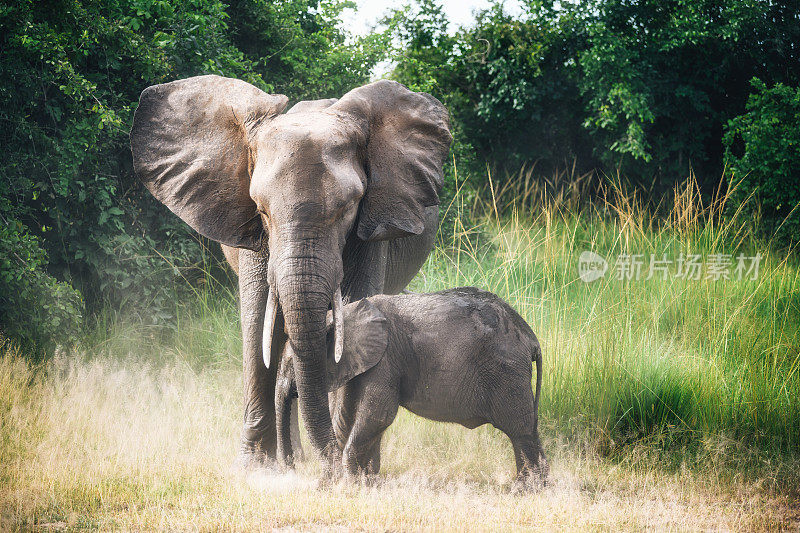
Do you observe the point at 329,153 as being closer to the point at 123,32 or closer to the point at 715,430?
the point at 715,430

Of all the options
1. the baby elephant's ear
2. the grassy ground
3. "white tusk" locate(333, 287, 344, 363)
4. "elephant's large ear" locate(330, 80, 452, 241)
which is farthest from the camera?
"elephant's large ear" locate(330, 80, 452, 241)

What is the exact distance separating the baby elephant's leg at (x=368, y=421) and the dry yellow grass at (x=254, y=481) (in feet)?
0.51

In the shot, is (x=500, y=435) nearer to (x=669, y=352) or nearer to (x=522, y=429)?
(x=522, y=429)

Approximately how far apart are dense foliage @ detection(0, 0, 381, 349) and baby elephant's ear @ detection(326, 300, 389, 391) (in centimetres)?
358

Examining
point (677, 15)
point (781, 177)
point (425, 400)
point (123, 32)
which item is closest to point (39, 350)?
point (123, 32)

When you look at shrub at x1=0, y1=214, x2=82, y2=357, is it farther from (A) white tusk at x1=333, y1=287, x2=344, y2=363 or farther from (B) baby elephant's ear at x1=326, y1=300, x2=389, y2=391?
(A) white tusk at x1=333, y1=287, x2=344, y2=363

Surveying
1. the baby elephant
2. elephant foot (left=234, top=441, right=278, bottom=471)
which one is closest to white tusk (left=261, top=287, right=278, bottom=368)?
the baby elephant

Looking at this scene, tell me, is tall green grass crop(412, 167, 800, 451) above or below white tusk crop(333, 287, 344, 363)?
below

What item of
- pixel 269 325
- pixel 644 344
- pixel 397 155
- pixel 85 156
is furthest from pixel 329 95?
pixel 269 325

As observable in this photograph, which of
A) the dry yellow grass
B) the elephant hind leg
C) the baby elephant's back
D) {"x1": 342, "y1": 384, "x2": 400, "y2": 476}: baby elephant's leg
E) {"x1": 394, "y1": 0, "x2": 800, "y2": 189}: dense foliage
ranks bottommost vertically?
the dry yellow grass

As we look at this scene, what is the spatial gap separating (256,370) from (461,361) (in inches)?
50.9

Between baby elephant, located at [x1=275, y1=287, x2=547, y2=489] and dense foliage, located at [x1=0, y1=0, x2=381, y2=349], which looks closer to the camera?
baby elephant, located at [x1=275, y1=287, x2=547, y2=489]

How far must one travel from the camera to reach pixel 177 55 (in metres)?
8.76

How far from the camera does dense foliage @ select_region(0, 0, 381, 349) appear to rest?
7430 mm
